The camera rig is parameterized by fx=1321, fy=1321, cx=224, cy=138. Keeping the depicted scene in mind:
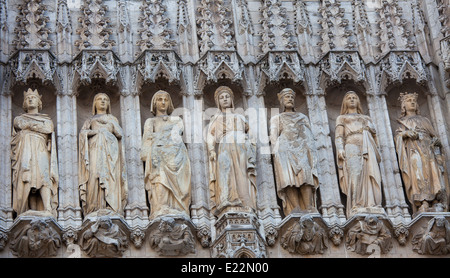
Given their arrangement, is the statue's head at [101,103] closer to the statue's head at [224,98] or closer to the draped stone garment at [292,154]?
the statue's head at [224,98]

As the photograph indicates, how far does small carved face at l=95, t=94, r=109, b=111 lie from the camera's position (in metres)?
21.8

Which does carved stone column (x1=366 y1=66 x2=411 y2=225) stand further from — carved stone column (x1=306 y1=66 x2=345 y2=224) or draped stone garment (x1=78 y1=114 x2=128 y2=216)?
draped stone garment (x1=78 y1=114 x2=128 y2=216)

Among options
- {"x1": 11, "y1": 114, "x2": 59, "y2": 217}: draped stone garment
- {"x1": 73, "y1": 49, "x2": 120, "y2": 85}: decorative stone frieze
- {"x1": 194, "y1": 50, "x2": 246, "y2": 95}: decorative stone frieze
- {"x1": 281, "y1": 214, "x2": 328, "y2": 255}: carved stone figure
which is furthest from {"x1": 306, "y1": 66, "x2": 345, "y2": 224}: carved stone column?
{"x1": 11, "y1": 114, "x2": 59, "y2": 217}: draped stone garment

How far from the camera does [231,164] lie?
21188mm

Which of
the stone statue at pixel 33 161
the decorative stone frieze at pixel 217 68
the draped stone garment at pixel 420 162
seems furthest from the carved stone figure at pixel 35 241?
the draped stone garment at pixel 420 162

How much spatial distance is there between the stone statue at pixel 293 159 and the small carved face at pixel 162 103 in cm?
178

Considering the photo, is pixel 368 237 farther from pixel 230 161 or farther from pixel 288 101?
pixel 288 101

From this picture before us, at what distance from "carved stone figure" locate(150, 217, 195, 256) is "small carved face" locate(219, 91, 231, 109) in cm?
245
